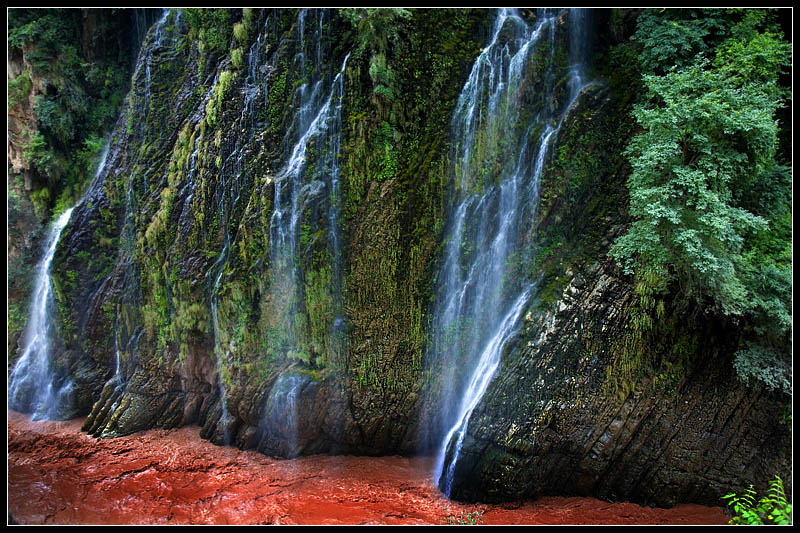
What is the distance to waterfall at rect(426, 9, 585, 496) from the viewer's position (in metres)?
8.91

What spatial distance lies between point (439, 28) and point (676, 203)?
18.6ft

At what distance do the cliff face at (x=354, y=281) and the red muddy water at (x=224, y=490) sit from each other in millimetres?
329

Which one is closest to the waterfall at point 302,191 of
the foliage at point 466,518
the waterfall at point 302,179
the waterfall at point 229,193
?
the waterfall at point 302,179

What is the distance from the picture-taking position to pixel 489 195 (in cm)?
916

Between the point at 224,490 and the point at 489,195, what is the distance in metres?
7.74

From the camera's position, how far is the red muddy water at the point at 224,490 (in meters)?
7.73

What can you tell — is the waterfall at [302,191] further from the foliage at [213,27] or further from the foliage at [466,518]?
the foliage at [466,518]

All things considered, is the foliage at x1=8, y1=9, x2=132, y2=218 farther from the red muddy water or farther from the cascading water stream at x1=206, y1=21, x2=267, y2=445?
the red muddy water

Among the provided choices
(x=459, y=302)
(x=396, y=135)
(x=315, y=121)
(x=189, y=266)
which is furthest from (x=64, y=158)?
(x=459, y=302)

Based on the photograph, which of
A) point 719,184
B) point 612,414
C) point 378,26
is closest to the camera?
point 719,184

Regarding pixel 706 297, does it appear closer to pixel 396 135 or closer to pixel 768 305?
pixel 768 305

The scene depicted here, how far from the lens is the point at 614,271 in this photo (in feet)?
25.6

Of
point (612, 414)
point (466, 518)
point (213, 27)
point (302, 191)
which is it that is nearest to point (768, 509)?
point (612, 414)

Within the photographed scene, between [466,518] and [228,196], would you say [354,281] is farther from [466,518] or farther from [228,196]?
[466,518]
